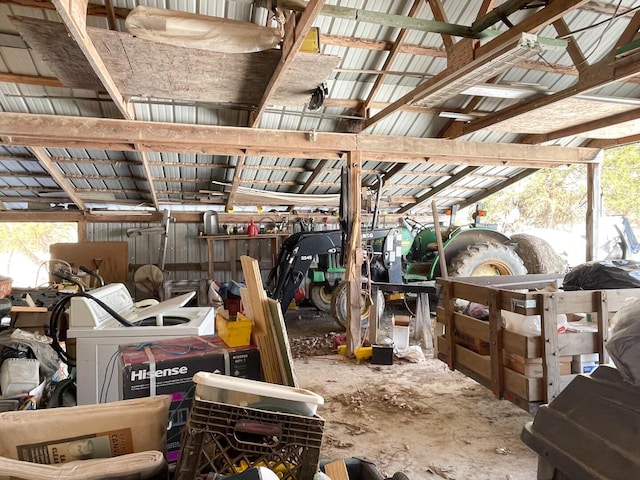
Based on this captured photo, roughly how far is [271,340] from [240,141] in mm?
3110

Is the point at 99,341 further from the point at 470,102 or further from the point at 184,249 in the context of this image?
the point at 184,249

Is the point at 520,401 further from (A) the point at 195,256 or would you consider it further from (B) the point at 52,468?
(A) the point at 195,256

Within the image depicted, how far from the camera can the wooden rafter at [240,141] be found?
408 cm

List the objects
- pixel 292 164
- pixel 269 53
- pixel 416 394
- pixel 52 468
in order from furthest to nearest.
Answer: pixel 292 164 → pixel 416 394 → pixel 269 53 → pixel 52 468

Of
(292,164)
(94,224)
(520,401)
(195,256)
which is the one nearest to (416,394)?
(520,401)

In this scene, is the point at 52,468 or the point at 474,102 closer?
the point at 52,468

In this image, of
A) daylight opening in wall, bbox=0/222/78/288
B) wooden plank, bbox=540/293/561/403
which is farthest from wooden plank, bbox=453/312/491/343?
daylight opening in wall, bbox=0/222/78/288

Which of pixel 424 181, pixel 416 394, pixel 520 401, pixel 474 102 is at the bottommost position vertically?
pixel 416 394

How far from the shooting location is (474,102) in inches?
194

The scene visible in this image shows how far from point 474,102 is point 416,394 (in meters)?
3.48

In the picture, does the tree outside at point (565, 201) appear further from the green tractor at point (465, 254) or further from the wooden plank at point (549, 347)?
the wooden plank at point (549, 347)

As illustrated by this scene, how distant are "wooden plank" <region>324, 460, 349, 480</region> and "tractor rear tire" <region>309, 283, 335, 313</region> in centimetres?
552

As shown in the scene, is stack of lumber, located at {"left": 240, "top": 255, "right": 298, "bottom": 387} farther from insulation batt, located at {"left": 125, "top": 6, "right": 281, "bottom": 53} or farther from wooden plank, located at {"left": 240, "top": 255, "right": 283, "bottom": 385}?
insulation batt, located at {"left": 125, "top": 6, "right": 281, "bottom": 53}

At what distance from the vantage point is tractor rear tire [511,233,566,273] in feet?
20.2
